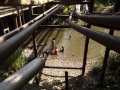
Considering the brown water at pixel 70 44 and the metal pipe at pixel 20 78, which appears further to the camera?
the brown water at pixel 70 44

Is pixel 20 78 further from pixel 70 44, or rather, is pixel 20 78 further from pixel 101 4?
pixel 101 4

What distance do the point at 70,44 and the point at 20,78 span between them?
43.0ft

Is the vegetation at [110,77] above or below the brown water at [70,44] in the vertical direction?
above

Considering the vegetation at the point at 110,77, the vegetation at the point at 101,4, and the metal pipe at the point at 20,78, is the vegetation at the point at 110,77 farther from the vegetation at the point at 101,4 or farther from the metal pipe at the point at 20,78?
the vegetation at the point at 101,4

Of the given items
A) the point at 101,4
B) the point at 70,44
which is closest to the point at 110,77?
the point at 70,44

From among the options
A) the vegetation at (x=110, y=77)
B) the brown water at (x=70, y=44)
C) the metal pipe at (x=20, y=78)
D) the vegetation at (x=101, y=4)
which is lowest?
the brown water at (x=70, y=44)

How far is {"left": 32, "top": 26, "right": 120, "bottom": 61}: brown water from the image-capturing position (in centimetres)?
1177

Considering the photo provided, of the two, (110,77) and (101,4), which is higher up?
(101,4)

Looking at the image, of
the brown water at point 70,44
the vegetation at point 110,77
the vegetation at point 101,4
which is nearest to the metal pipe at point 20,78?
the vegetation at point 110,77

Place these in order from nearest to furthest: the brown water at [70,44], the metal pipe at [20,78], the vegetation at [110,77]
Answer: the metal pipe at [20,78], the vegetation at [110,77], the brown water at [70,44]

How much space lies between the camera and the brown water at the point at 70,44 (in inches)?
464

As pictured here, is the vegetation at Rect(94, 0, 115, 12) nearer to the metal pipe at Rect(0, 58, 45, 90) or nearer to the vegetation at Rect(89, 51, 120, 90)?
the vegetation at Rect(89, 51, 120, 90)

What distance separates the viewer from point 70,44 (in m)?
13.8

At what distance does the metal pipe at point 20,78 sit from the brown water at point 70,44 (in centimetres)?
1011
